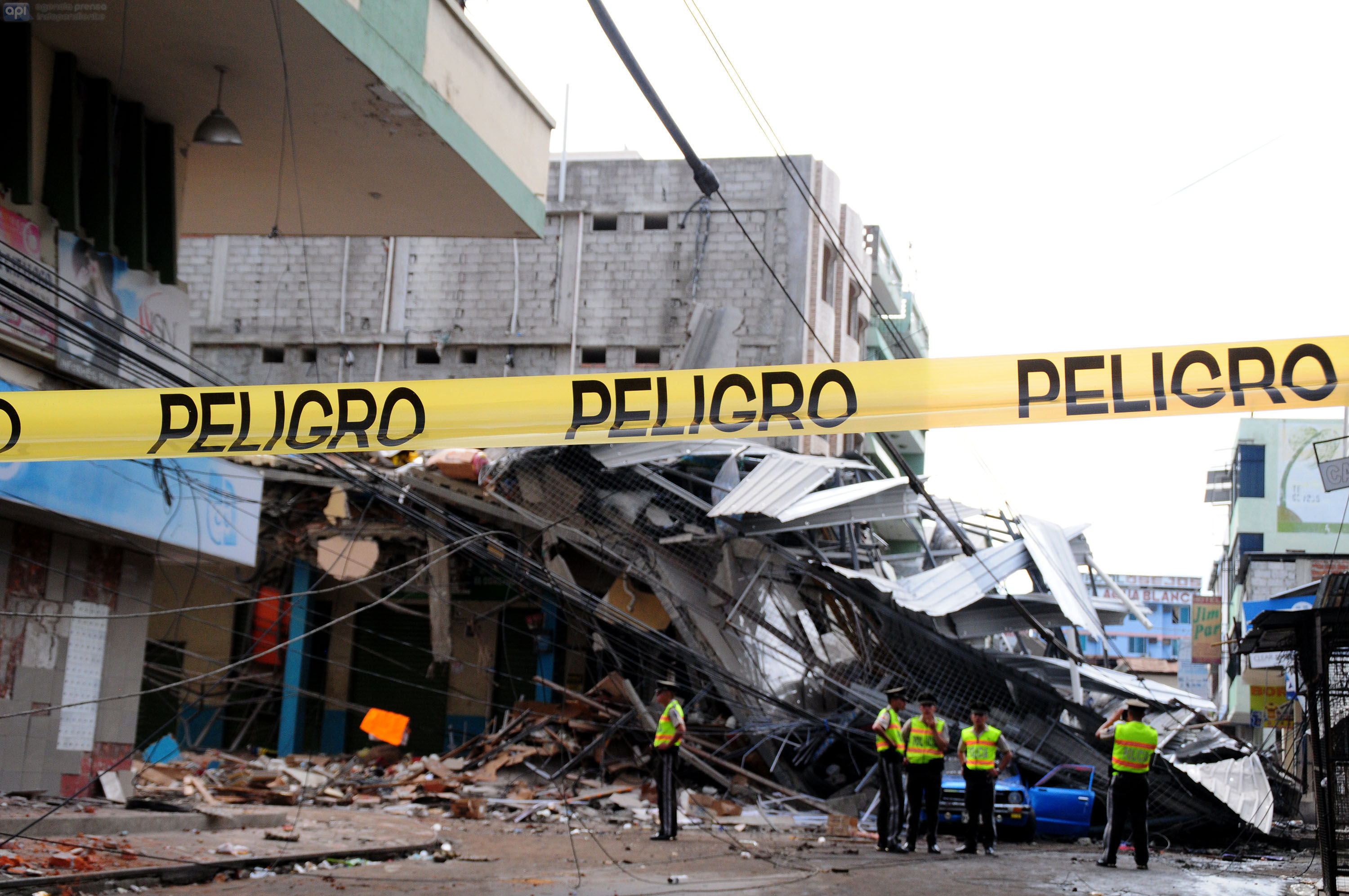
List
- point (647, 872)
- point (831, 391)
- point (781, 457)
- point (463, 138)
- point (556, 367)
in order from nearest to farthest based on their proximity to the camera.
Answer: point (831, 391) < point (647, 872) < point (463, 138) < point (781, 457) < point (556, 367)

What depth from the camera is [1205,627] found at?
144ft

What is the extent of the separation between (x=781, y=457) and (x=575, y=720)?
17.8 feet

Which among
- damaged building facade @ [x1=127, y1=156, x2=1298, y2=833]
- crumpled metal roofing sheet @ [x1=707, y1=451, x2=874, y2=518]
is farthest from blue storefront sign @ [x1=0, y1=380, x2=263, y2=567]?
crumpled metal roofing sheet @ [x1=707, y1=451, x2=874, y2=518]

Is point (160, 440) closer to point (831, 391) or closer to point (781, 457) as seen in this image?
point (831, 391)

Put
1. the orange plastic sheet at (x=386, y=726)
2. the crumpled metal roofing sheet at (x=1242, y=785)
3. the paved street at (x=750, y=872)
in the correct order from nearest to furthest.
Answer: the paved street at (x=750, y=872) → the crumpled metal roofing sheet at (x=1242, y=785) → the orange plastic sheet at (x=386, y=726)

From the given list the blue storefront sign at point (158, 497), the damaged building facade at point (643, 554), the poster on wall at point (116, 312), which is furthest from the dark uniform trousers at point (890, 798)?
the poster on wall at point (116, 312)

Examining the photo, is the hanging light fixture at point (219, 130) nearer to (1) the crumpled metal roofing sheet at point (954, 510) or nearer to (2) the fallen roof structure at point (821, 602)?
(2) the fallen roof structure at point (821, 602)

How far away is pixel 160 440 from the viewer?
6.43 metres

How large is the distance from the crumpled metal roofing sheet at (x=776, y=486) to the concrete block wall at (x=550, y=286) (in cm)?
896

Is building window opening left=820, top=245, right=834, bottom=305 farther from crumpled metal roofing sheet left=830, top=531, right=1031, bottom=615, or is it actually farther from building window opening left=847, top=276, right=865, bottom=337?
crumpled metal roofing sheet left=830, top=531, right=1031, bottom=615

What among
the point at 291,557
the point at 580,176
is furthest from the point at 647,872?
the point at 580,176

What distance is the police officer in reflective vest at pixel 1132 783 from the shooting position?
11336mm

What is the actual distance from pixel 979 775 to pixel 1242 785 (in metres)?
4.44

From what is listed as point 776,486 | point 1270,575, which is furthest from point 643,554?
point 1270,575
